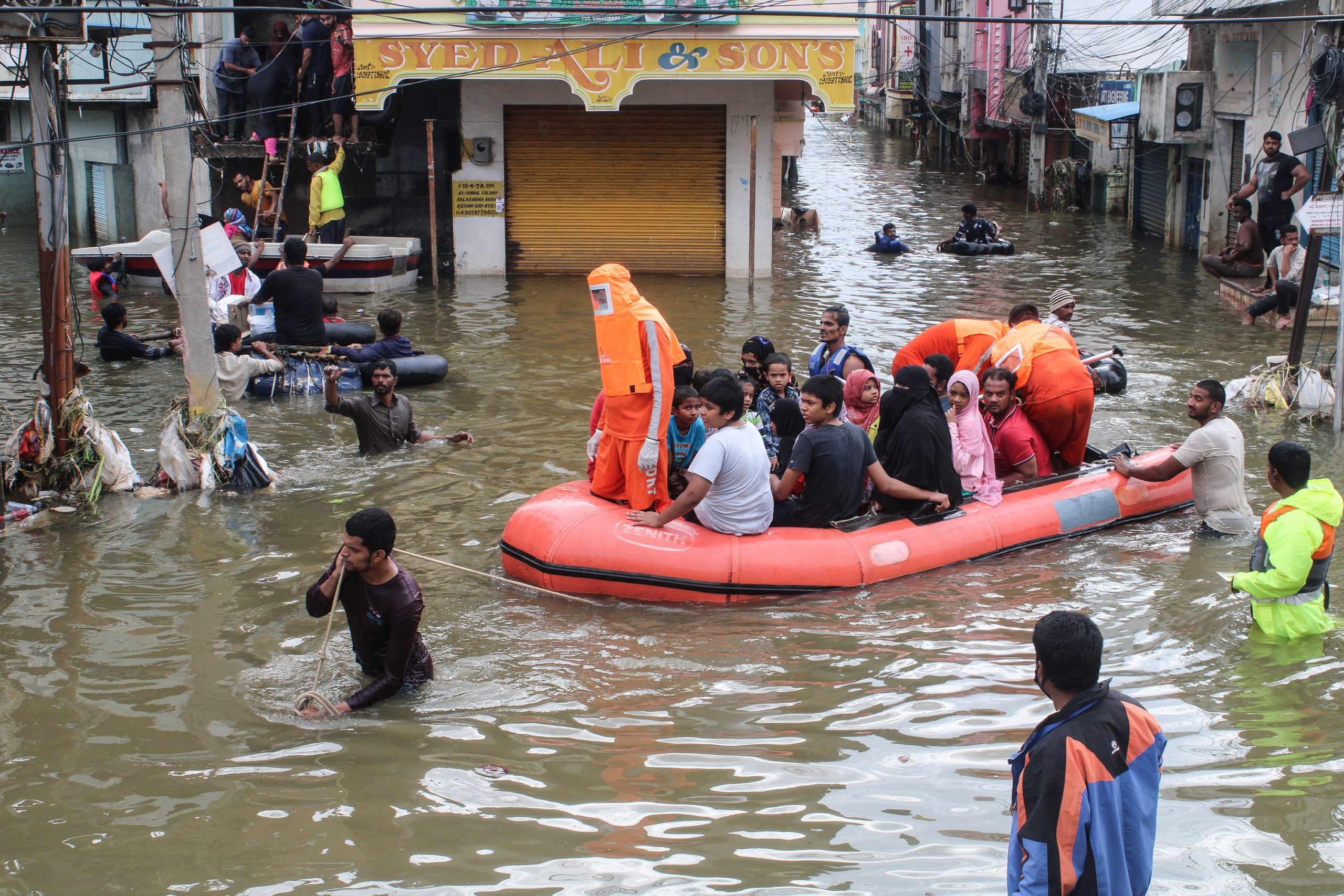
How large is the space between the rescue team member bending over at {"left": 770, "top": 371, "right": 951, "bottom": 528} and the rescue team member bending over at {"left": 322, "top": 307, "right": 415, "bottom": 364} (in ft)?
18.9

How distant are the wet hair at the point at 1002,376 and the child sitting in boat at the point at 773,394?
52.1 inches

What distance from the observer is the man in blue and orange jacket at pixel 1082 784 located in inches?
133

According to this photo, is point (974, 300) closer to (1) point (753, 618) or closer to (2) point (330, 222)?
(2) point (330, 222)

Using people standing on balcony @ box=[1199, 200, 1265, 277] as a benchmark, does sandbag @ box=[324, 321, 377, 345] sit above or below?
below

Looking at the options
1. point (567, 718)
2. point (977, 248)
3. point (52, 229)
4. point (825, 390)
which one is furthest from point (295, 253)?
point (977, 248)

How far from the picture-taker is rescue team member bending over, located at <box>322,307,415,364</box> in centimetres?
1250

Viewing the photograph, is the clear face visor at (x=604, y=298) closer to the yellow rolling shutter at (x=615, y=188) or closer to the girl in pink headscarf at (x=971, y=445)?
the girl in pink headscarf at (x=971, y=445)

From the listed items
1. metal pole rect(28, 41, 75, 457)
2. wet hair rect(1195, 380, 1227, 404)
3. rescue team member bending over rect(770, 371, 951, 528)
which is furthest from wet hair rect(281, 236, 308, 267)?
wet hair rect(1195, 380, 1227, 404)

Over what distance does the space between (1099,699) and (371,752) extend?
338 cm

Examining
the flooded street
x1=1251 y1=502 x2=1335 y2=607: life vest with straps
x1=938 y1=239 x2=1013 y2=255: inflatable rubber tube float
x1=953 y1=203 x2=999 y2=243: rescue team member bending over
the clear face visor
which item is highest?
x1=953 y1=203 x2=999 y2=243: rescue team member bending over

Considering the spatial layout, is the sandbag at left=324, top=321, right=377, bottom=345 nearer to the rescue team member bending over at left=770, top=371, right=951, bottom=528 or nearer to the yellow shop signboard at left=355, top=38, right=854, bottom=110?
the yellow shop signboard at left=355, top=38, right=854, bottom=110

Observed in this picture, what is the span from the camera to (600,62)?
56.7ft

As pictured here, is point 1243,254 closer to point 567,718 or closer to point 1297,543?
point 1297,543

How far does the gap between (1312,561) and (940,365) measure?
10.5ft
